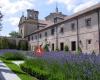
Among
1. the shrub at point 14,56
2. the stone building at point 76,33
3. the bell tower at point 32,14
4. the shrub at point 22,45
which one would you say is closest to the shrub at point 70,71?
the shrub at point 14,56

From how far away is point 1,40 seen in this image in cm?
5816

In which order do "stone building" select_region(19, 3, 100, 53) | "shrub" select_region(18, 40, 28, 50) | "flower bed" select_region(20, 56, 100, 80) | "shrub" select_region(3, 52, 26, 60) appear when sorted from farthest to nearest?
"shrub" select_region(18, 40, 28, 50) → "stone building" select_region(19, 3, 100, 53) → "shrub" select_region(3, 52, 26, 60) → "flower bed" select_region(20, 56, 100, 80)

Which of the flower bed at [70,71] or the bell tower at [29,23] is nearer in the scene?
the flower bed at [70,71]

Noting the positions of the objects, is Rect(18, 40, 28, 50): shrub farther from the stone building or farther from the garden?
the garden

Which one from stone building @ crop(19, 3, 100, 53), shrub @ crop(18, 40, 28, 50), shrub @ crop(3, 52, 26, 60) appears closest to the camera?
shrub @ crop(3, 52, 26, 60)

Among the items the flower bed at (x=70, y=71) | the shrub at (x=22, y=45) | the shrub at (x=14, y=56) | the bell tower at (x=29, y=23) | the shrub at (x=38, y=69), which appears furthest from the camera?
the bell tower at (x=29, y=23)

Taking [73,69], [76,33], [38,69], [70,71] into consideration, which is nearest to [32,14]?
[76,33]

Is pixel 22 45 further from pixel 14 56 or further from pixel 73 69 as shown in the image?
pixel 73 69

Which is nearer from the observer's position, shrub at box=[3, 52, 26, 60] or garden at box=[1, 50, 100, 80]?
garden at box=[1, 50, 100, 80]

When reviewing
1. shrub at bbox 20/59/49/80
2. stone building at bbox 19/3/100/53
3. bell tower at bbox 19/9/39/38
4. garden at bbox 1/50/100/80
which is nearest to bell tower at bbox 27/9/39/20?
bell tower at bbox 19/9/39/38

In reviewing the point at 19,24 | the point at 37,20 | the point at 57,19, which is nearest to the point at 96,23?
the point at 57,19

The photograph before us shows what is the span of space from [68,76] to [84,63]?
52.9 inches

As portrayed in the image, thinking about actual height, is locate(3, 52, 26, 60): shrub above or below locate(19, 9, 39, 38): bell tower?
below

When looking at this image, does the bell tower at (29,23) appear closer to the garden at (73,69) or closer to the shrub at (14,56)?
the shrub at (14,56)
